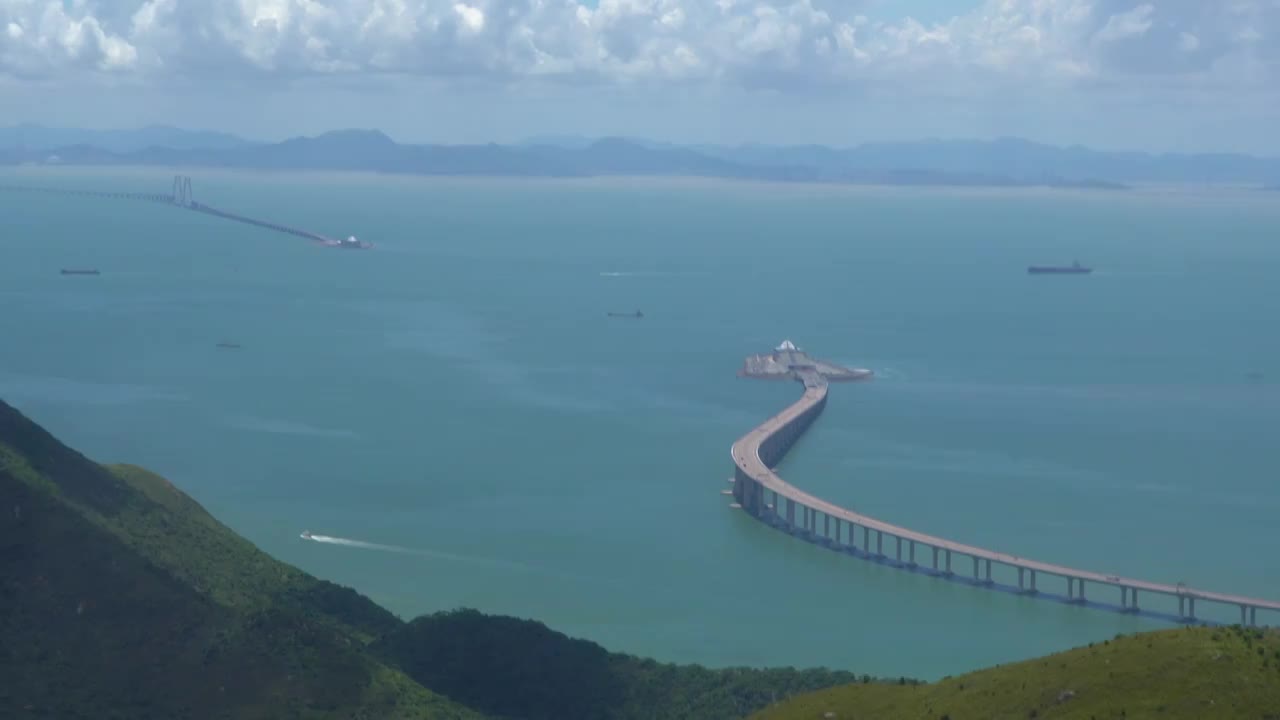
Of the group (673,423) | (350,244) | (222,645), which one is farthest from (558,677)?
(350,244)

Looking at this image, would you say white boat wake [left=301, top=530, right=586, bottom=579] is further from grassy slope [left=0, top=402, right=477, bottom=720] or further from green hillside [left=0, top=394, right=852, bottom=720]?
grassy slope [left=0, top=402, right=477, bottom=720]

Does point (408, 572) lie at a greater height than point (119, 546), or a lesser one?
lesser

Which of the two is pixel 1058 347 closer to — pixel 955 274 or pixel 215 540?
pixel 955 274

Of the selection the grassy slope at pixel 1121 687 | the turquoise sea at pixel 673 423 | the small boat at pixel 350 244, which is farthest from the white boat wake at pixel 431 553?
the small boat at pixel 350 244

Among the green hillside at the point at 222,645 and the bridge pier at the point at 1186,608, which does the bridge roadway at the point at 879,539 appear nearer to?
the bridge pier at the point at 1186,608

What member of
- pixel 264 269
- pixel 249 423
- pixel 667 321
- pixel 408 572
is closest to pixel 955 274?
pixel 667 321

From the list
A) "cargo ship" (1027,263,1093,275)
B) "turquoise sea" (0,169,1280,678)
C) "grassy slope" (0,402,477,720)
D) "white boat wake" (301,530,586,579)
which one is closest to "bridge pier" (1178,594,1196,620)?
"turquoise sea" (0,169,1280,678)

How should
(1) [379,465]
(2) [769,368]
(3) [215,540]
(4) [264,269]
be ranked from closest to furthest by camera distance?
1. (3) [215,540]
2. (1) [379,465]
3. (2) [769,368]
4. (4) [264,269]
